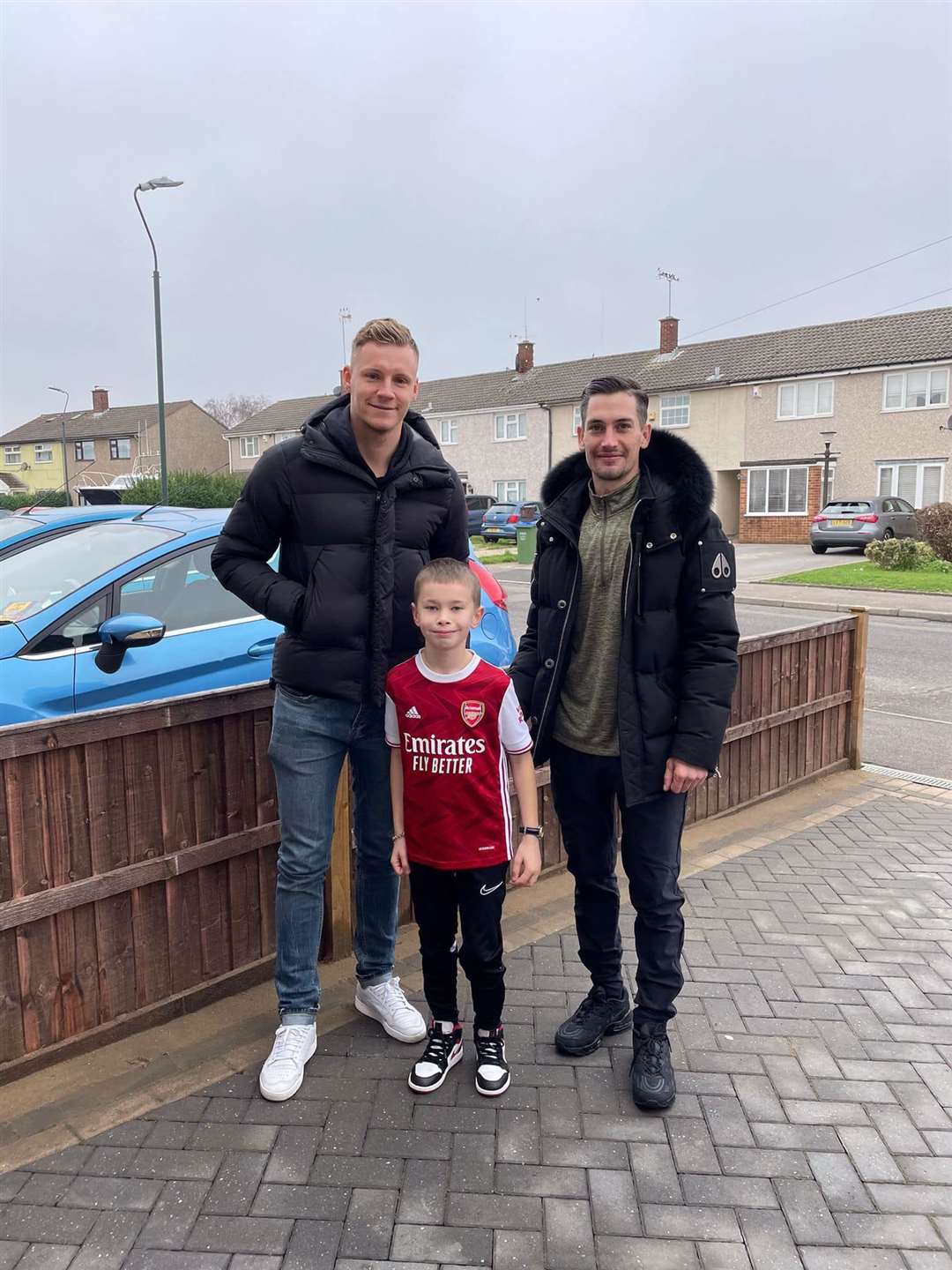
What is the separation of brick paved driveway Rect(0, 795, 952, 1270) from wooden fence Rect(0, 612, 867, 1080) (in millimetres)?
465

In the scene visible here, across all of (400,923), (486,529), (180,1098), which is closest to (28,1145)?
(180,1098)

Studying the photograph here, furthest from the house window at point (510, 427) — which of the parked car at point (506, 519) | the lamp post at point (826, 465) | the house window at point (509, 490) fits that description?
the lamp post at point (826, 465)

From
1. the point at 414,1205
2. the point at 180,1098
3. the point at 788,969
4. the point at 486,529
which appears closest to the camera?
the point at 414,1205

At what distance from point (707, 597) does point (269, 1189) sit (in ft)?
6.50

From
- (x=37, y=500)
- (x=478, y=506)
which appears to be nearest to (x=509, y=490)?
(x=478, y=506)

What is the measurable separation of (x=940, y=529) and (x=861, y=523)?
5484 mm

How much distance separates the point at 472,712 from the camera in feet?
8.86

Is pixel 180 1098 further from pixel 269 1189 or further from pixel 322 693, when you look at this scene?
pixel 322 693

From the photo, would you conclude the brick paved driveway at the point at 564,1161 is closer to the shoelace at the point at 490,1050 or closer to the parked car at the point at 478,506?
the shoelace at the point at 490,1050

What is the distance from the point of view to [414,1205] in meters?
2.35

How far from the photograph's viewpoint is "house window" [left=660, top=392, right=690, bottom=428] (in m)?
37.7

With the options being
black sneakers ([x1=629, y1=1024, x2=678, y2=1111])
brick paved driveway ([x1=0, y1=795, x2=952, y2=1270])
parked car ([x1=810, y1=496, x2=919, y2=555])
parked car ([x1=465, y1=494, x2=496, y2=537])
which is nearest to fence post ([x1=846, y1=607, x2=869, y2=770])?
brick paved driveway ([x1=0, y1=795, x2=952, y2=1270])

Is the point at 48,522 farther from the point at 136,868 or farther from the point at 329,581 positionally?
the point at 329,581

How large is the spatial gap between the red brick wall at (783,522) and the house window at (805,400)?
2.21 m
